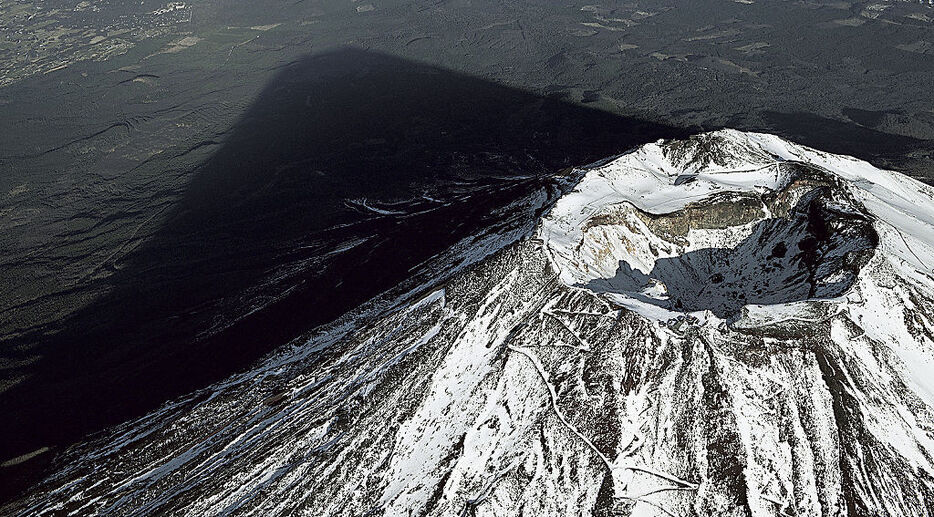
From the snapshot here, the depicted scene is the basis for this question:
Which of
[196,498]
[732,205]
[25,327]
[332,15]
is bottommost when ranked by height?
[25,327]

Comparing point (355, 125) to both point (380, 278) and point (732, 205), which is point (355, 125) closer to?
point (380, 278)

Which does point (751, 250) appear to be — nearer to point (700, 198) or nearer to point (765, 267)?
point (765, 267)

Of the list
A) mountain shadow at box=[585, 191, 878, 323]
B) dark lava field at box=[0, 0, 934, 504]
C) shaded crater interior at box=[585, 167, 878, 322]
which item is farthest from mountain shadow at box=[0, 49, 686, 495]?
mountain shadow at box=[585, 191, 878, 323]

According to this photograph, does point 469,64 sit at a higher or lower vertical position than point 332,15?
lower

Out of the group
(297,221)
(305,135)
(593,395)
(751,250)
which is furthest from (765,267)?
(305,135)

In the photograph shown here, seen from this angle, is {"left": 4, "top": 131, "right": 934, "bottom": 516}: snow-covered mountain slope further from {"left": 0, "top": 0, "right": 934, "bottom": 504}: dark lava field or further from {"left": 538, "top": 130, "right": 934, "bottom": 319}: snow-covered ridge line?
{"left": 0, "top": 0, "right": 934, "bottom": 504}: dark lava field

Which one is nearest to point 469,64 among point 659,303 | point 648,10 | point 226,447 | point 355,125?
point 355,125
